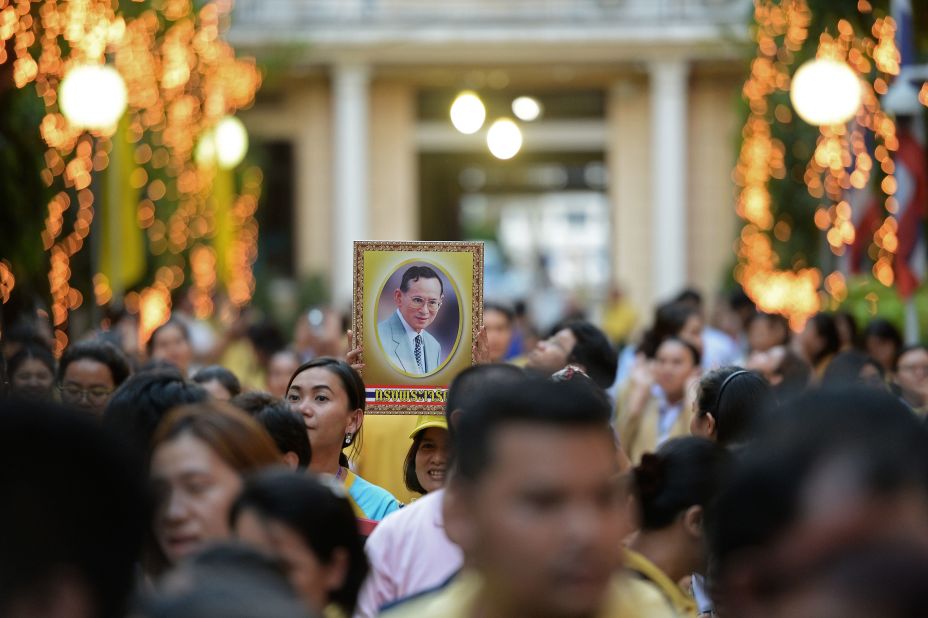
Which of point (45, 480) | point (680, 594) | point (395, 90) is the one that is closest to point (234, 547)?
point (45, 480)

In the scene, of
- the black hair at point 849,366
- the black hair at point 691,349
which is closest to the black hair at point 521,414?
the black hair at point 849,366

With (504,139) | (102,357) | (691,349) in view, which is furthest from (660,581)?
(504,139)

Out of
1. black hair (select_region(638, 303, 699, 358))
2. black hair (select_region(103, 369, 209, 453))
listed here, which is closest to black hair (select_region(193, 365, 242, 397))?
black hair (select_region(103, 369, 209, 453))

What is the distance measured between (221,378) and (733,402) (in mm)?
3040

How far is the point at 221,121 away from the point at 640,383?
563 inches

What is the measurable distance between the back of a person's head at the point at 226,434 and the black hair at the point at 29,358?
6.03 m

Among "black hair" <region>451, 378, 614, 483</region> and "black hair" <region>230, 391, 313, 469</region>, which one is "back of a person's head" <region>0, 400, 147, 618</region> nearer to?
"black hair" <region>451, 378, 614, 483</region>

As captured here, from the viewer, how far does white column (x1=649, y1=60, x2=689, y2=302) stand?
36.5 meters

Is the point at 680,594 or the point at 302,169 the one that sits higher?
the point at 302,169

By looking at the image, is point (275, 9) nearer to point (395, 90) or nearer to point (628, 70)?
point (395, 90)

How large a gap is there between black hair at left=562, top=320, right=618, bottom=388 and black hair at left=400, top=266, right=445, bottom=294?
1768 millimetres

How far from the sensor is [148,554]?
505 centimetres

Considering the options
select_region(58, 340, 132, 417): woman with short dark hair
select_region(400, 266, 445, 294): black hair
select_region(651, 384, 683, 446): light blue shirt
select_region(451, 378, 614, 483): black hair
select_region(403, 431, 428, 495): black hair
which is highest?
select_region(400, 266, 445, 294): black hair

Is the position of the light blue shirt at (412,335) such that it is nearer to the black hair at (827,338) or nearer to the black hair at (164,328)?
the black hair at (164,328)
